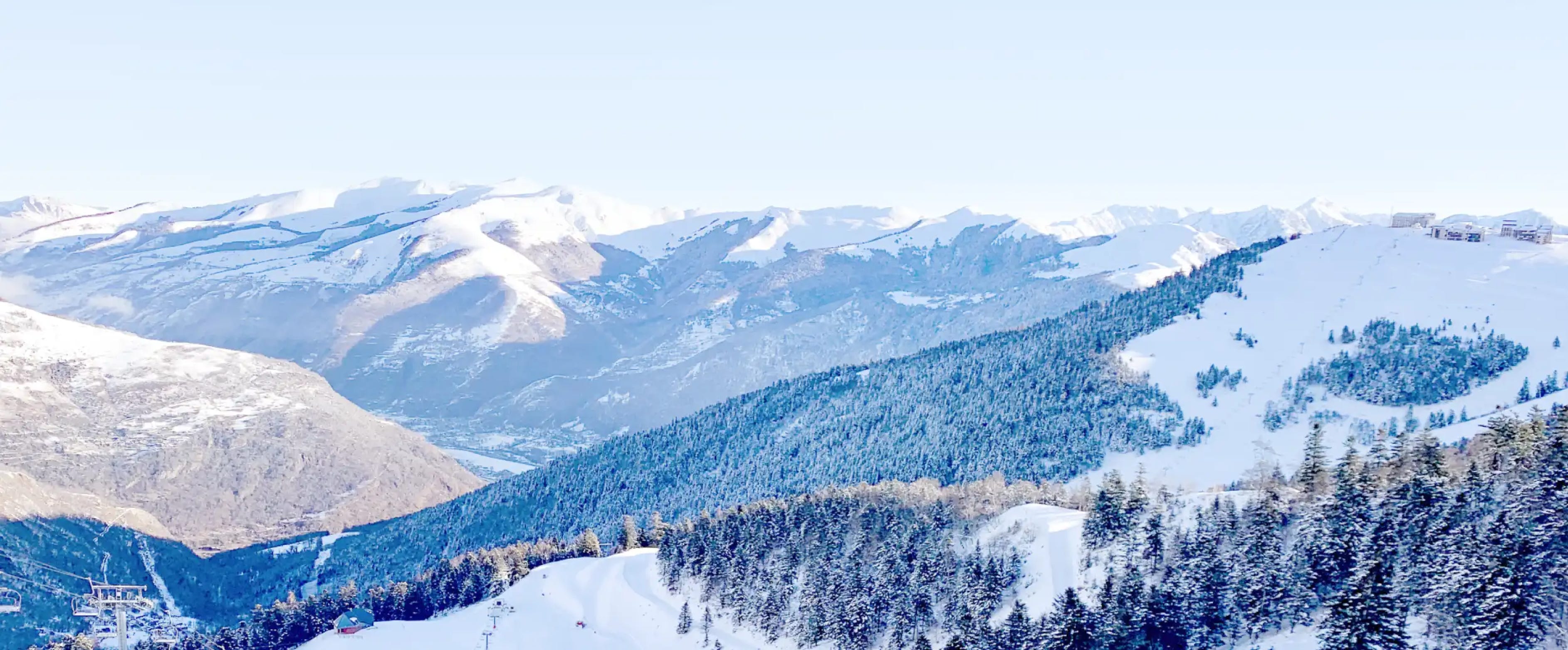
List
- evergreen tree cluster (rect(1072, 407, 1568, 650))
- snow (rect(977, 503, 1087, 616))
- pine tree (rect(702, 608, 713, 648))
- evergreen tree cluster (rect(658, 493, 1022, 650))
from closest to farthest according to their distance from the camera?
1. evergreen tree cluster (rect(1072, 407, 1568, 650))
2. snow (rect(977, 503, 1087, 616))
3. evergreen tree cluster (rect(658, 493, 1022, 650))
4. pine tree (rect(702, 608, 713, 648))

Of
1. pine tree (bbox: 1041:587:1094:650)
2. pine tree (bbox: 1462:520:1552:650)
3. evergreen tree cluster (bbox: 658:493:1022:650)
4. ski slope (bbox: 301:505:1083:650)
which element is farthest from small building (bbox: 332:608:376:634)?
pine tree (bbox: 1462:520:1552:650)

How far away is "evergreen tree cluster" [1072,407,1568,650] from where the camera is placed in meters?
102

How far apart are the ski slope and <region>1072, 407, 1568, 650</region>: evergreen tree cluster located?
7681 mm

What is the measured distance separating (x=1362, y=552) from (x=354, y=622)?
159279mm

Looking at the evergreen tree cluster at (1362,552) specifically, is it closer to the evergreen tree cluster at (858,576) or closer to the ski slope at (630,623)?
the ski slope at (630,623)

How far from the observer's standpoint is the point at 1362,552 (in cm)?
12231

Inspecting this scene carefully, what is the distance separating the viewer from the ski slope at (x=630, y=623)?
6486 inches

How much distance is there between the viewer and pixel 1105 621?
130 m

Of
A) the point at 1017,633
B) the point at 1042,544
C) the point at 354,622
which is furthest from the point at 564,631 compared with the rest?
the point at 1017,633

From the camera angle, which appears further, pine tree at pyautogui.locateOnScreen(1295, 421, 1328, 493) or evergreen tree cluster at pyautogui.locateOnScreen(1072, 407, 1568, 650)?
pine tree at pyautogui.locateOnScreen(1295, 421, 1328, 493)

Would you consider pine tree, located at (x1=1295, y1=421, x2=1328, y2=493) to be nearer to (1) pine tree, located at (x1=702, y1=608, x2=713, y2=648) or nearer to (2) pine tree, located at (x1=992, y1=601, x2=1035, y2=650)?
(2) pine tree, located at (x1=992, y1=601, x2=1035, y2=650)

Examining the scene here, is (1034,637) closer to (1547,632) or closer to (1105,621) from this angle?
(1105,621)

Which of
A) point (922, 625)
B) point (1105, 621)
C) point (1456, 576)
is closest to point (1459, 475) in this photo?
point (1456, 576)

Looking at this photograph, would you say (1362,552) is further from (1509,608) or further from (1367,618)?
(1509,608)
